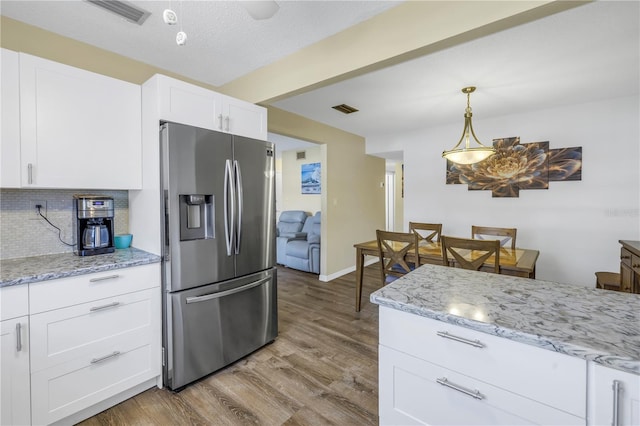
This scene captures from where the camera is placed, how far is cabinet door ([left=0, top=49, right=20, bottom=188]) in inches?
62.9

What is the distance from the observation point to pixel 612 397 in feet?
2.39

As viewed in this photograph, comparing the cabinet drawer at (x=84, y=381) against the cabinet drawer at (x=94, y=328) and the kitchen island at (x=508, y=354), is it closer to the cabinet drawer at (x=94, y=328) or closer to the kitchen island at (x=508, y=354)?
the cabinet drawer at (x=94, y=328)

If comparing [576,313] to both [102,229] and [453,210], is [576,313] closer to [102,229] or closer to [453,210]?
[102,229]

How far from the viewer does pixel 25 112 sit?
167 centimetres

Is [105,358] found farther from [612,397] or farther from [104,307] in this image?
[612,397]

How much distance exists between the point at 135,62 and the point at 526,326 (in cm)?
319

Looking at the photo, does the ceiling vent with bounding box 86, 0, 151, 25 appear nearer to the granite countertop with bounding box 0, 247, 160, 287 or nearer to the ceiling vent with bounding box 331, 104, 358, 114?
the granite countertop with bounding box 0, 247, 160, 287

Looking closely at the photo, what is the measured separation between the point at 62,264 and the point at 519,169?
4966 mm

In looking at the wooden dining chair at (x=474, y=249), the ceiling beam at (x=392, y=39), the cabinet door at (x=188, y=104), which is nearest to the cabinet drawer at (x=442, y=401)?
the wooden dining chair at (x=474, y=249)

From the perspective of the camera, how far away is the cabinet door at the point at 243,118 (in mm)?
2312

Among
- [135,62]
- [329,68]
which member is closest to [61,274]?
[135,62]

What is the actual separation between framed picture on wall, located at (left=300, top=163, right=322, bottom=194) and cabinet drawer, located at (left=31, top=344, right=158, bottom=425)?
15.2 feet

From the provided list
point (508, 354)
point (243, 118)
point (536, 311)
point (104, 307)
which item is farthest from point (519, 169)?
point (104, 307)

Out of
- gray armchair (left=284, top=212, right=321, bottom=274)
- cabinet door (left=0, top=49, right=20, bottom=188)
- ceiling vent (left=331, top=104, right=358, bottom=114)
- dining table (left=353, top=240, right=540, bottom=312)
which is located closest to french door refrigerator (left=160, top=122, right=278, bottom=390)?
cabinet door (left=0, top=49, right=20, bottom=188)
